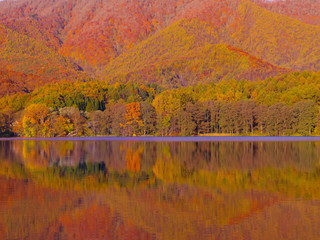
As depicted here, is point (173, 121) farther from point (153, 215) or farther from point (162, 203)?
point (153, 215)

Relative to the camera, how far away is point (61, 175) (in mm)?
32312

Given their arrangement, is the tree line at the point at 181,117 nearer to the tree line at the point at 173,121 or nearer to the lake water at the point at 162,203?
the tree line at the point at 173,121

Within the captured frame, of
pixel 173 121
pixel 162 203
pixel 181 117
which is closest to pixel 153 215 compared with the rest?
pixel 162 203

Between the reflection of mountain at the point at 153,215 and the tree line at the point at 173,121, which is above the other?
the tree line at the point at 173,121

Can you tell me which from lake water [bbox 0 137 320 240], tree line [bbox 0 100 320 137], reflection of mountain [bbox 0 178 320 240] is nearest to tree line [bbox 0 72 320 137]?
tree line [bbox 0 100 320 137]

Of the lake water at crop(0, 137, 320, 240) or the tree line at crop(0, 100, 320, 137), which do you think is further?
the tree line at crop(0, 100, 320, 137)

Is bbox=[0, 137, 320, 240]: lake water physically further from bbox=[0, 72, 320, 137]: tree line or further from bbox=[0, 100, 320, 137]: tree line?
bbox=[0, 72, 320, 137]: tree line

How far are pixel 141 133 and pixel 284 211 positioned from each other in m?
107

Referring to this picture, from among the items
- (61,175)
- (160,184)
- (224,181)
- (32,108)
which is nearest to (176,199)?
(160,184)

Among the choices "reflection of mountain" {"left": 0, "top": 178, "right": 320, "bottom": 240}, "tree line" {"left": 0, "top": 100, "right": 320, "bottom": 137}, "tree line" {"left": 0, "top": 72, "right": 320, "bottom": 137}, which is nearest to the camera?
"reflection of mountain" {"left": 0, "top": 178, "right": 320, "bottom": 240}

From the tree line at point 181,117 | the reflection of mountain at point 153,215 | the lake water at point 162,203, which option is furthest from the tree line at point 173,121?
the reflection of mountain at point 153,215

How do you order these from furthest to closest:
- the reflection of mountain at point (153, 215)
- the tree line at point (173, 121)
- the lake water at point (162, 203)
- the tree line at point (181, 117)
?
the tree line at point (181, 117) < the tree line at point (173, 121) < the lake water at point (162, 203) < the reflection of mountain at point (153, 215)

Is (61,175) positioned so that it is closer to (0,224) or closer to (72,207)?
(72,207)

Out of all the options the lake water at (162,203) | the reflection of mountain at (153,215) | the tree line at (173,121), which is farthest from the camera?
the tree line at (173,121)
